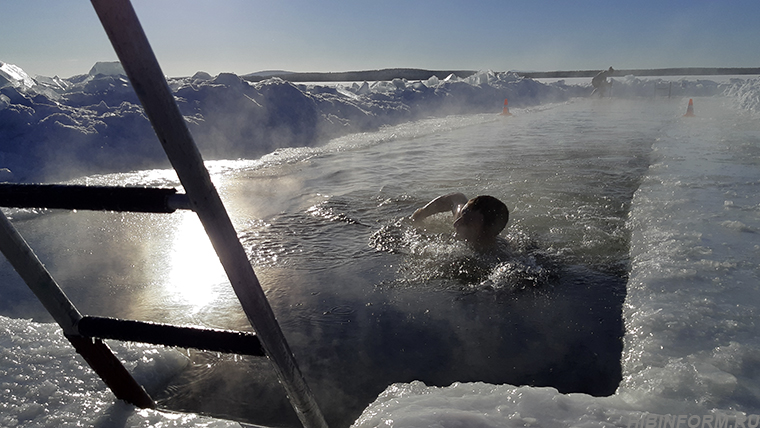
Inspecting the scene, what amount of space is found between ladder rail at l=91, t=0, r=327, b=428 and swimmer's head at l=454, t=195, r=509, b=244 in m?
2.76

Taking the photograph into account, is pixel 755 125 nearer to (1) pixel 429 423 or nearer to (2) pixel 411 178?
(2) pixel 411 178

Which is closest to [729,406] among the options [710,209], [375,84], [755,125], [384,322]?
[384,322]

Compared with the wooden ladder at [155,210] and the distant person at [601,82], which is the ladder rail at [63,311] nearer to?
the wooden ladder at [155,210]

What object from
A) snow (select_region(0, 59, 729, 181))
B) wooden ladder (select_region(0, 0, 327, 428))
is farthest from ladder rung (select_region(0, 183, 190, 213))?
snow (select_region(0, 59, 729, 181))

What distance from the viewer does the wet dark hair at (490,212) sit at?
3.73m

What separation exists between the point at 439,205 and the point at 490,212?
85 centimetres

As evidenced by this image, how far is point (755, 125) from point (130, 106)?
48.8 feet

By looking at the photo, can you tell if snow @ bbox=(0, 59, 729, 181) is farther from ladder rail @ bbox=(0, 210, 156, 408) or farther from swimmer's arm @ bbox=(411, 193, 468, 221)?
ladder rail @ bbox=(0, 210, 156, 408)

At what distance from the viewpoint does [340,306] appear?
2799 millimetres

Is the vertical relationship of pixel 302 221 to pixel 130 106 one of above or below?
below

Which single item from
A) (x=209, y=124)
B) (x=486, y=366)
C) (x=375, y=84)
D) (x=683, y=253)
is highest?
(x=375, y=84)

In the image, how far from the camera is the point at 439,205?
4.51 m

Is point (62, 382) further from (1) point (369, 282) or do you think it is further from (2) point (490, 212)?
(2) point (490, 212)

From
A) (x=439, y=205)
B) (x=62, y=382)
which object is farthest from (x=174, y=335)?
(x=439, y=205)
